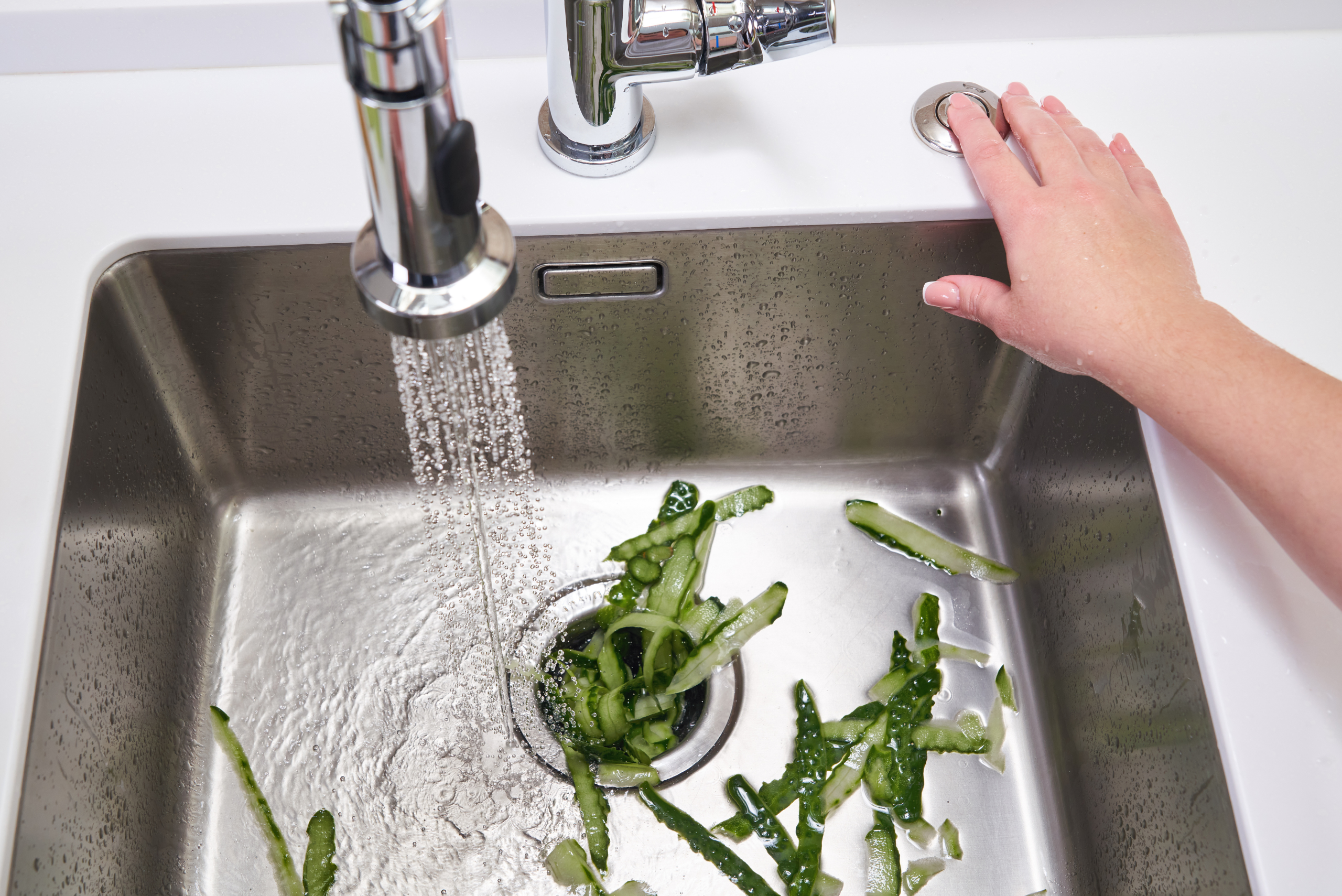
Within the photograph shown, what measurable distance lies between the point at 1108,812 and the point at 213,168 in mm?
713

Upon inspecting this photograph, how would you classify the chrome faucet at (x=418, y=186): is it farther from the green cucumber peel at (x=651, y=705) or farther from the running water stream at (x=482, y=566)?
the green cucumber peel at (x=651, y=705)

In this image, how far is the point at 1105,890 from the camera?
0.65 metres

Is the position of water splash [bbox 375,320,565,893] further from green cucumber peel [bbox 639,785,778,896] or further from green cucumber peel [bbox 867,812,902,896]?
green cucumber peel [bbox 867,812,902,896]

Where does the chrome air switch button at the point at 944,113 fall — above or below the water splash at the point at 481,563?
above

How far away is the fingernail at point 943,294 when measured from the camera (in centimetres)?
61

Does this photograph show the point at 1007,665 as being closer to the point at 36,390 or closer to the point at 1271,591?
the point at 1271,591

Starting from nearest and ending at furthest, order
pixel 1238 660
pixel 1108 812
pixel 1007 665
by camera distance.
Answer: pixel 1238 660 → pixel 1108 812 → pixel 1007 665

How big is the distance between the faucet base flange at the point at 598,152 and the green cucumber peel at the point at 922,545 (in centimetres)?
32

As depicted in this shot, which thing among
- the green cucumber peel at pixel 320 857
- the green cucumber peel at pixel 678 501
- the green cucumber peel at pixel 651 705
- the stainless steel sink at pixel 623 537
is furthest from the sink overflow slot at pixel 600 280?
the green cucumber peel at pixel 320 857

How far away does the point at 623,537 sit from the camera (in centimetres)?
80

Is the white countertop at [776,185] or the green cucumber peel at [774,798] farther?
the green cucumber peel at [774,798]

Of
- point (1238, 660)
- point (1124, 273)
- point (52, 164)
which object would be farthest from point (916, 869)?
point (52, 164)

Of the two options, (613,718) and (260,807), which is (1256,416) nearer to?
(613,718)

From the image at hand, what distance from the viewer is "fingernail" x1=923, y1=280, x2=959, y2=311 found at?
611 millimetres
